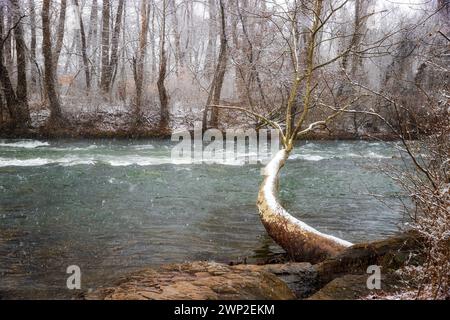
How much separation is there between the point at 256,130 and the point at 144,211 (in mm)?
5481

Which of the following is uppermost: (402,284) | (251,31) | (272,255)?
(251,31)

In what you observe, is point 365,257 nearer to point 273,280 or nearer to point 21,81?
point 273,280

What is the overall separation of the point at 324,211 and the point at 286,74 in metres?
12.2

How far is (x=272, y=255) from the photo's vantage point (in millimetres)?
7215

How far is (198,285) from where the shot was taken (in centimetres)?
428

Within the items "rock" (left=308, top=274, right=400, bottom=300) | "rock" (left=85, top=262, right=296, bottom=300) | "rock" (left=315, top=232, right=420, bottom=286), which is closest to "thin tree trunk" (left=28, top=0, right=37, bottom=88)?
"rock" (left=85, top=262, right=296, bottom=300)

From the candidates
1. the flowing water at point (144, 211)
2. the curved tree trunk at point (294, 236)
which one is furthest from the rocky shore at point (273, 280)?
the flowing water at point (144, 211)

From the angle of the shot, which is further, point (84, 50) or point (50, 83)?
point (84, 50)

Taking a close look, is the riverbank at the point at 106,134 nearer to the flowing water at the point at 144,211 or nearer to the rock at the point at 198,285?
the flowing water at the point at 144,211

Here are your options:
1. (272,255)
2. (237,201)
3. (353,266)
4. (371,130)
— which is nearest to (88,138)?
(237,201)

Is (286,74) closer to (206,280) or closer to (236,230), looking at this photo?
(236,230)

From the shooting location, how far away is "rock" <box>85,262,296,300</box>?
13.2 ft

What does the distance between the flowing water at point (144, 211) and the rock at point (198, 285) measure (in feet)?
5.37

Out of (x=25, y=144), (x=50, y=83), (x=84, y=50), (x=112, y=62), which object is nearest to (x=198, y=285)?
(x=25, y=144)
